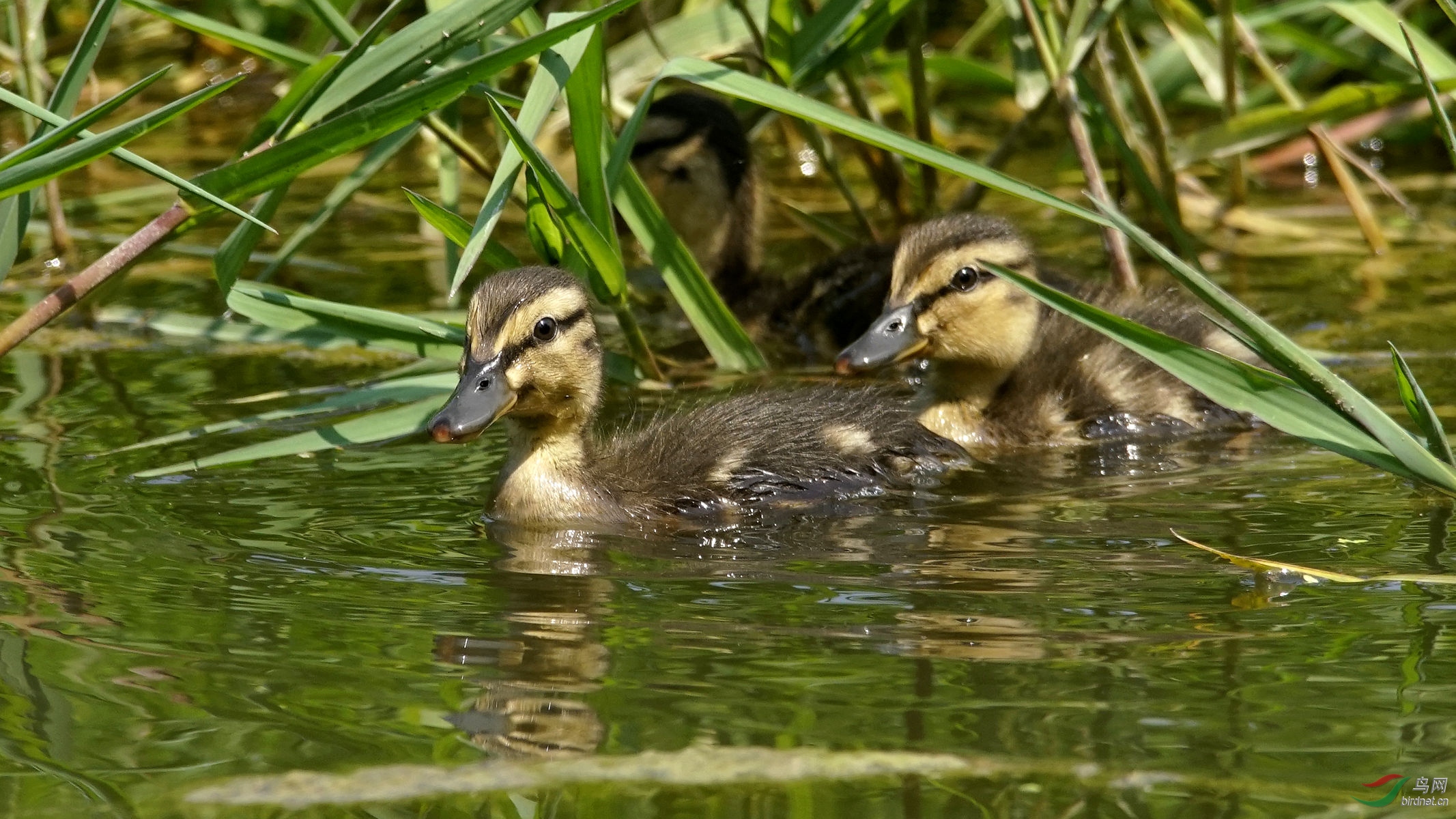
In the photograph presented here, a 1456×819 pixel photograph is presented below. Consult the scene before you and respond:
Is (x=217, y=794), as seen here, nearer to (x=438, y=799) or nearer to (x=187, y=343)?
(x=438, y=799)

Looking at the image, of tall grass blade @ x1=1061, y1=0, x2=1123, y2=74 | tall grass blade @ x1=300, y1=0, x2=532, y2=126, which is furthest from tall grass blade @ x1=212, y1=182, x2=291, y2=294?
tall grass blade @ x1=1061, y1=0, x2=1123, y2=74

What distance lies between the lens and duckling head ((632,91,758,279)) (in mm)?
6082

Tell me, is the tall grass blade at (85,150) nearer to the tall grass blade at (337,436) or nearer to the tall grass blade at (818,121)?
the tall grass blade at (337,436)

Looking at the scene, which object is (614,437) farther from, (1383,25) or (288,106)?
(1383,25)

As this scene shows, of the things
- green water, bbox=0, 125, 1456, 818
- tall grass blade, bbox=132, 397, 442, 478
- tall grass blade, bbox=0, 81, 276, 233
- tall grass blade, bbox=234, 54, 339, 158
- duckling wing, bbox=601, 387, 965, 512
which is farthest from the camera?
A: duckling wing, bbox=601, 387, 965, 512

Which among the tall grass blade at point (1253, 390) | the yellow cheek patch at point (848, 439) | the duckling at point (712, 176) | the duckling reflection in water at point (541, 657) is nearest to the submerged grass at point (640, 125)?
the tall grass blade at point (1253, 390)

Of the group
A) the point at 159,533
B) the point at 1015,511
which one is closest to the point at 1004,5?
the point at 1015,511

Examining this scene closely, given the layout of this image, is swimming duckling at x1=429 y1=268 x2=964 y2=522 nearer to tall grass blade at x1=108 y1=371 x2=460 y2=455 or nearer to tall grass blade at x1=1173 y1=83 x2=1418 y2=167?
tall grass blade at x1=108 y1=371 x2=460 y2=455

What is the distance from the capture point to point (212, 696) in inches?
104

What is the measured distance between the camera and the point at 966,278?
15.4 ft

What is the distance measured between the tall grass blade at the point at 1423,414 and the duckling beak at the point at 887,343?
1.54 meters

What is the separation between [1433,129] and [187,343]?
4710 millimetres

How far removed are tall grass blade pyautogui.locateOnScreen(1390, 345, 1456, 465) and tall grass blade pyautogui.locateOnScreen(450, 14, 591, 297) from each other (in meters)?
1.61

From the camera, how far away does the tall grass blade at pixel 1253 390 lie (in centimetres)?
316
